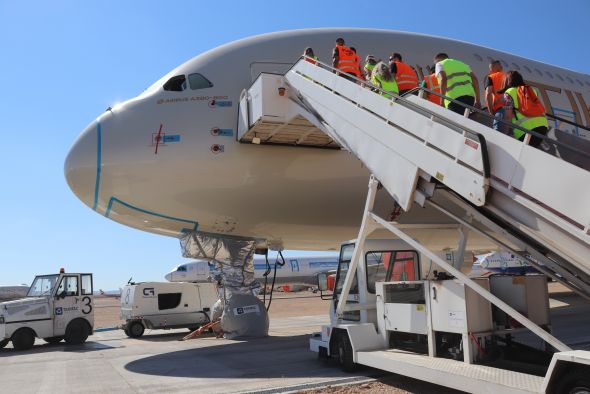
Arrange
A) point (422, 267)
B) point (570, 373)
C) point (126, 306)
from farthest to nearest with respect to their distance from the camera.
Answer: point (126, 306)
point (422, 267)
point (570, 373)

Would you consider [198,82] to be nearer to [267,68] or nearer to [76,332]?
[267,68]

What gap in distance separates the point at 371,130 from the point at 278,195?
14.9ft

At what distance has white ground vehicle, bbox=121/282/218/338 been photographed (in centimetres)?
1766

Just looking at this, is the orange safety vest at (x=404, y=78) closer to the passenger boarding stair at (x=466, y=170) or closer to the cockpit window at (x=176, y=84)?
the passenger boarding stair at (x=466, y=170)

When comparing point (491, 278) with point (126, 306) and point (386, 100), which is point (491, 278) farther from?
point (126, 306)

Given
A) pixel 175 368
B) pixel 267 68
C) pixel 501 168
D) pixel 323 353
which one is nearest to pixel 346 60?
pixel 267 68

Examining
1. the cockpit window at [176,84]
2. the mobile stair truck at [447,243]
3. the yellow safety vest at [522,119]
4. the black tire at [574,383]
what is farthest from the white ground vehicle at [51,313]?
the black tire at [574,383]

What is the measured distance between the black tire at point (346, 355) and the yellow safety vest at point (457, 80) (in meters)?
3.73

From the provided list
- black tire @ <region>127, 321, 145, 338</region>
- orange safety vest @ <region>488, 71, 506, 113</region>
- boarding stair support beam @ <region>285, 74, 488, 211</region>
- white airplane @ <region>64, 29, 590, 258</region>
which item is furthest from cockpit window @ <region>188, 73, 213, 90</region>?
black tire @ <region>127, 321, 145, 338</region>

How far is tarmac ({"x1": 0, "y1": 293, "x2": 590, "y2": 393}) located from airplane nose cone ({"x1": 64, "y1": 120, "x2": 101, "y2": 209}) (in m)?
3.40

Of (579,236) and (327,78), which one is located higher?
(327,78)

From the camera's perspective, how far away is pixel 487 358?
618 centimetres

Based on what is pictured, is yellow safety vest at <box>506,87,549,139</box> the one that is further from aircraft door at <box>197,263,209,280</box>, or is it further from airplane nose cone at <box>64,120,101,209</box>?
aircraft door at <box>197,263,209,280</box>

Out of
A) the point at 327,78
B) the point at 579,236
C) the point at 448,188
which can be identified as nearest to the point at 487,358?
the point at 448,188
